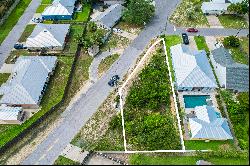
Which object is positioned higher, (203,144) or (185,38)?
(185,38)

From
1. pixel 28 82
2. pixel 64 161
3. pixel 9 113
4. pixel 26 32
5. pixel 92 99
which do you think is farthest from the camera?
pixel 26 32

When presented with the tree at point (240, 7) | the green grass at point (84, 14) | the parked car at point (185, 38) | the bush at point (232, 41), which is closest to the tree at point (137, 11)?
the parked car at point (185, 38)

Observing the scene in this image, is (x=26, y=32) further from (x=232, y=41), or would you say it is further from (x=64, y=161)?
(x=232, y=41)

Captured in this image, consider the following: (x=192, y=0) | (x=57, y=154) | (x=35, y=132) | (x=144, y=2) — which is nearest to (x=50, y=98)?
(x=35, y=132)

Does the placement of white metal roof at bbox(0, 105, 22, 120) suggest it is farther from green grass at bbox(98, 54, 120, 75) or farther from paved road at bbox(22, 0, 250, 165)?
green grass at bbox(98, 54, 120, 75)

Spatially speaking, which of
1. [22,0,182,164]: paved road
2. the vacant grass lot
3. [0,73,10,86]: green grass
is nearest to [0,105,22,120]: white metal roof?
[22,0,182,164]: paved road

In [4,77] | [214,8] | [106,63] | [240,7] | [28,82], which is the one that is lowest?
[28,82]

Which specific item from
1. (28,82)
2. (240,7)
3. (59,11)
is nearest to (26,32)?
(59,11)
